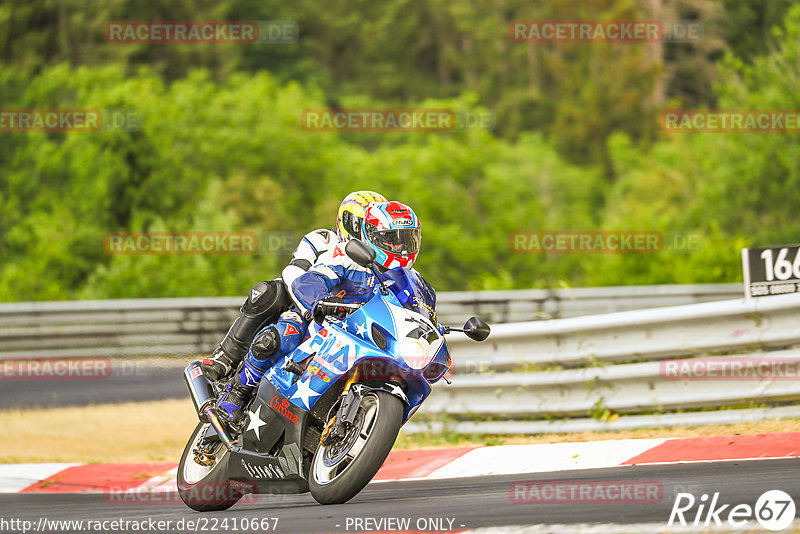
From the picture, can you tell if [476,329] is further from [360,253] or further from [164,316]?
[164,316]

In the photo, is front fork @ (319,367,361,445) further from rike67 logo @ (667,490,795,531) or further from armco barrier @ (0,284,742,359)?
armco barrier @ (0,284,742,359)

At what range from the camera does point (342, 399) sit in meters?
5.95

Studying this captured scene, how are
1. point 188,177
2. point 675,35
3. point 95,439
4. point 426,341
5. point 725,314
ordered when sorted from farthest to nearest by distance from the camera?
point 675,35
point 188,177
point 95,439
point 725,314
point 426,341

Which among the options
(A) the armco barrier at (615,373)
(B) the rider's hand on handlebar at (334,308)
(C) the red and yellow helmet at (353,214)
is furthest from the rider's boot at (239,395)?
(A) the armco barrier at (615,373)

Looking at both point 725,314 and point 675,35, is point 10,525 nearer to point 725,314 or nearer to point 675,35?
point 725,314

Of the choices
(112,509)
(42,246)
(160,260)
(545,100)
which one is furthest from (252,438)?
(545,100)

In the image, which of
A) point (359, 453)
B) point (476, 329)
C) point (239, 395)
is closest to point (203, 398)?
point (239, 395)

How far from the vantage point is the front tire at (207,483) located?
6.75 metres

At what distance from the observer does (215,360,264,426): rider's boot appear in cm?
664

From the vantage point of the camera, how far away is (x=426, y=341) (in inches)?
232

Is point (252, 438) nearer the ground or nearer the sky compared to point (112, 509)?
nearer the sky

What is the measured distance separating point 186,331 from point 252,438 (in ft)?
37.1

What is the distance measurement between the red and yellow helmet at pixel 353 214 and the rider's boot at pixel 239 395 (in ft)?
3.39

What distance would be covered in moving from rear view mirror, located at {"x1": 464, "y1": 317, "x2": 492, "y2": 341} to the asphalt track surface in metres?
0.93
